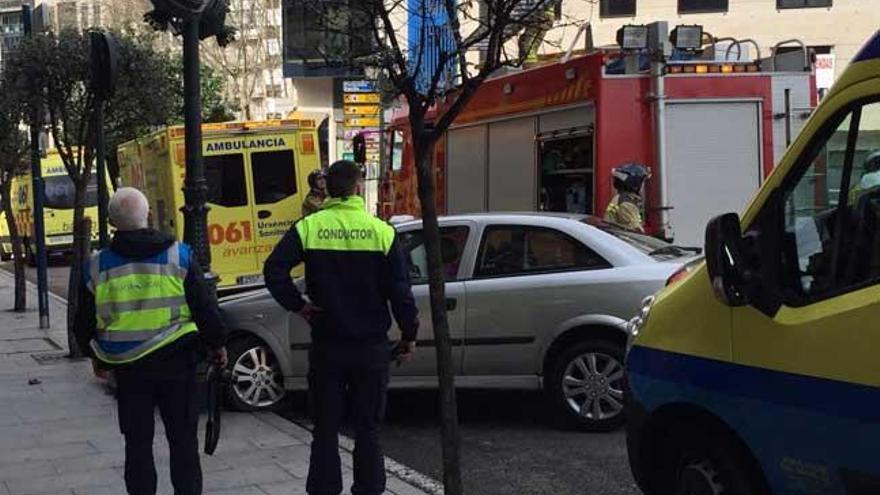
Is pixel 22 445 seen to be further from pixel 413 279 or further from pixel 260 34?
pixel 260 34

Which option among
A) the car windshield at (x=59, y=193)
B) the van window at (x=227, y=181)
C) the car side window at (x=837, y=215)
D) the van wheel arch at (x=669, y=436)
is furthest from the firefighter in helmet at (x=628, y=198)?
the car windshield at (x=59, y=193)

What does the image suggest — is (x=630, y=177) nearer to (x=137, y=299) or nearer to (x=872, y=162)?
(x=137, y=299)

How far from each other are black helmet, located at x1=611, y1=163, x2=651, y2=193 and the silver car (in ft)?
5.41

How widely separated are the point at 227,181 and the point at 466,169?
3.68 m

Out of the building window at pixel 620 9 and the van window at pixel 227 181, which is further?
the building window at pixel 620 9

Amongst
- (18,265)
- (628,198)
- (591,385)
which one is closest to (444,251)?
Answer: (591,385)

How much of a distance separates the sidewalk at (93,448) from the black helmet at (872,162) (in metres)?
3.20

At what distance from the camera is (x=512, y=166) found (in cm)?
1143

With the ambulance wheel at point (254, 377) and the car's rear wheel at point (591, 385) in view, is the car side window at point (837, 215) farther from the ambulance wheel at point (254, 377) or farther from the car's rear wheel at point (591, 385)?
the ambulance wheel at point (254, 377)

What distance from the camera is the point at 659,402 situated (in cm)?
428

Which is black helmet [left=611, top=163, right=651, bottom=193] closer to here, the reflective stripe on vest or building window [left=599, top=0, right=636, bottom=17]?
the reflective stripe on vest

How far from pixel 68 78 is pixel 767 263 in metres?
9.63

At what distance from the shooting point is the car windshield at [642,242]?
750 centimetres

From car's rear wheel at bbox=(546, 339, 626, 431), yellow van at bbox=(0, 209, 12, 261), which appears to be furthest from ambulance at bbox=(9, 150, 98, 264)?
car's rear wheel at bbox=(546, 339, 626, 431)
